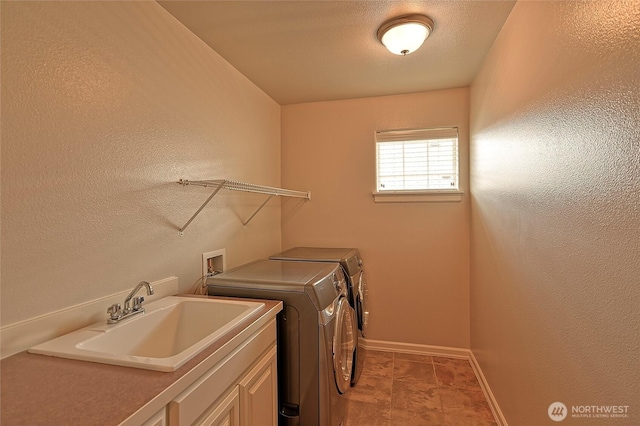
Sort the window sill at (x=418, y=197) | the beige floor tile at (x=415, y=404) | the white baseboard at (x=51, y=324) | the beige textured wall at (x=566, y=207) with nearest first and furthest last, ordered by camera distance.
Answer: the beige textured wall at (x=566, y=207), the white baseboard at (x=51, y=324), the beige floor tile at (x=415, y=404), the window sill at (x=418, y=197)

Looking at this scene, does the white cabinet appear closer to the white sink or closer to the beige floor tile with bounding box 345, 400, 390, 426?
the white sink

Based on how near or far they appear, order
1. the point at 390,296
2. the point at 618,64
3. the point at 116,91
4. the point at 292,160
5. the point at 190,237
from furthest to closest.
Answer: the point at 292,160
the point at 390,296
the point at 190,237
the point at 116,91
the point at 618,64

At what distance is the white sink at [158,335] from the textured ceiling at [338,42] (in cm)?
150

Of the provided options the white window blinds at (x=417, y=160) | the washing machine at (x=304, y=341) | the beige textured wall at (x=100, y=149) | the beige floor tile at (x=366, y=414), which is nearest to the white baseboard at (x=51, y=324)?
the beige textured wall at (x=100, y=149)

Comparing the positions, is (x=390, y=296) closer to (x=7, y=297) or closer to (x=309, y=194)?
(x=309, y=194)

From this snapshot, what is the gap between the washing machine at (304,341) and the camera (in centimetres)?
147

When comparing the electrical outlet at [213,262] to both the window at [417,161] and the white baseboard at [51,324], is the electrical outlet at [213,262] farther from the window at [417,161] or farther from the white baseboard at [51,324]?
the window at [417,161]

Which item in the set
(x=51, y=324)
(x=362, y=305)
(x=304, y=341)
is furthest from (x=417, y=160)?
(x=51, y=324)

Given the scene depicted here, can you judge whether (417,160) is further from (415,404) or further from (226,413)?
(226,413)

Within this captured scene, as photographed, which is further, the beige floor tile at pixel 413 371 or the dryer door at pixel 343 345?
the beige floor tile at pixel 413 371

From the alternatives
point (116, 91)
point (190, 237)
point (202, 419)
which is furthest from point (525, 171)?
point (116, 91)

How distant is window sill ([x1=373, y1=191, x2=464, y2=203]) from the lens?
2.56 metres

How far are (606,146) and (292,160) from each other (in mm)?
2420

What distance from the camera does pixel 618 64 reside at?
806mm
